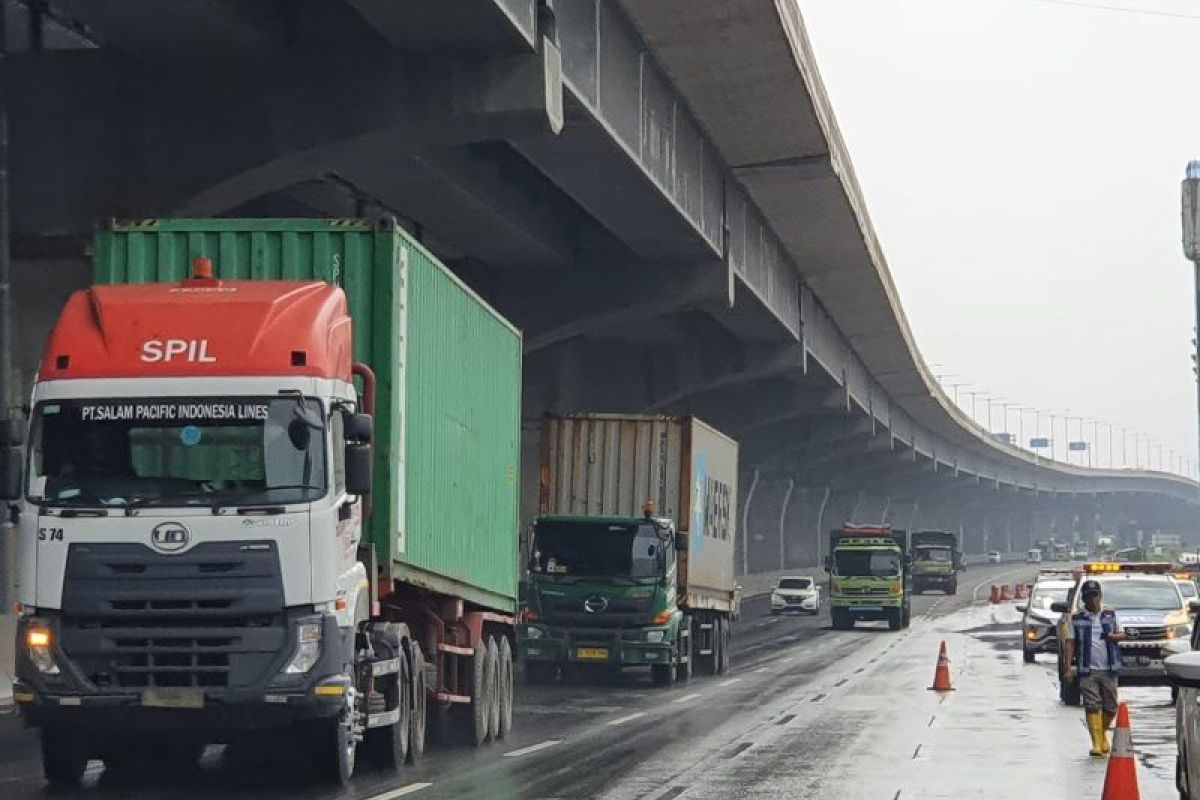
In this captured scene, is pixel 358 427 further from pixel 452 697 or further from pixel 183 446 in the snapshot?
pixel 452 697

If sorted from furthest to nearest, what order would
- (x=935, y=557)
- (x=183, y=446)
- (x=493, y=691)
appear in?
(x=935, y=557), (x=493, y=691), (x=183, y=446)

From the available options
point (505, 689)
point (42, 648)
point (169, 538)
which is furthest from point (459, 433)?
point (42, 648)

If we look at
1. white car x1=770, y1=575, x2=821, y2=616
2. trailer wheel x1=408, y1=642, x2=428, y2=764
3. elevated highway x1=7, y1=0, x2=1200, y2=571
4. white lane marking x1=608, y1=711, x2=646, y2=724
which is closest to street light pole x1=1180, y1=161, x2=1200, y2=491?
elevated highway x1=7, y1=0, x2=1200, y2=571

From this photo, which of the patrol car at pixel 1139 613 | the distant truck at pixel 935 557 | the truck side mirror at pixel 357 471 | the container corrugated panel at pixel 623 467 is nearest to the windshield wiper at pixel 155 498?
the truck side mirror at pixel 357 471

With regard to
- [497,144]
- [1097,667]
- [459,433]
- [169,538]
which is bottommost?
[1097,667]

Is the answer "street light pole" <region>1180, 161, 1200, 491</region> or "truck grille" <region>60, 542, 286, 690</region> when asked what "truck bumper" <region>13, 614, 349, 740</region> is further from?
"street light pole" <region>1180, 161, 1200, 491</region>

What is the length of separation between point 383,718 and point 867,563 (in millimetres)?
46282

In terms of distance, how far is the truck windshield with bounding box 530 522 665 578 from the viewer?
31750mm

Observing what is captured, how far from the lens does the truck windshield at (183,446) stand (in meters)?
14.8

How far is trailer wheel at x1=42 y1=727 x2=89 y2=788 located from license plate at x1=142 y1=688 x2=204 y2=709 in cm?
136

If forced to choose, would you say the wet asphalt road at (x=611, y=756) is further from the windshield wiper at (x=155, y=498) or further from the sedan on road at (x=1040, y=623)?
the sedan on road at (x=1040, y=623)

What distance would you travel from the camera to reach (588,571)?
3188cm

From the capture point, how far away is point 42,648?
14648 mm

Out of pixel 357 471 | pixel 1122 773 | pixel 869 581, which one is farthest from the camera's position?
pixel 869 581
